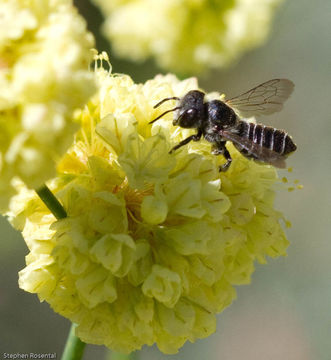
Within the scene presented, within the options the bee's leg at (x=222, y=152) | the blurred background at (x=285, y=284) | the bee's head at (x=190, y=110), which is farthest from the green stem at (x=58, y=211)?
the blurred background at (x=285, y=284)

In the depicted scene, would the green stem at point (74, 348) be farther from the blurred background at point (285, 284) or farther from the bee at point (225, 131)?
the blurred background at point (285, 284)

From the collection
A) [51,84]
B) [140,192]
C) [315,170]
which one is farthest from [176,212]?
[315,170]

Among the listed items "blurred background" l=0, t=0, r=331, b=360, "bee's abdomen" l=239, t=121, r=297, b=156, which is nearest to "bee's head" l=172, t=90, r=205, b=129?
"bee's abdomen" l=239, t=121, r=297, b=156

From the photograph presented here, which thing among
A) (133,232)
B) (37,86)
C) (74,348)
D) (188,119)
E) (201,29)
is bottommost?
(74,348)

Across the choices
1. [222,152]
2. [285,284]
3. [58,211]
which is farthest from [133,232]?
[285,284]

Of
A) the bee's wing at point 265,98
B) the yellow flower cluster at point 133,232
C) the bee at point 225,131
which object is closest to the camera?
the yellow flower cluster at point 133,232

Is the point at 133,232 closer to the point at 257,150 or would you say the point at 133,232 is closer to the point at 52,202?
the point at 52,202

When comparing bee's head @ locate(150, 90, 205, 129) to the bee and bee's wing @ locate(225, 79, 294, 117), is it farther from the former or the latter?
bee's wing @ locate(225, 79, 294, 117)
